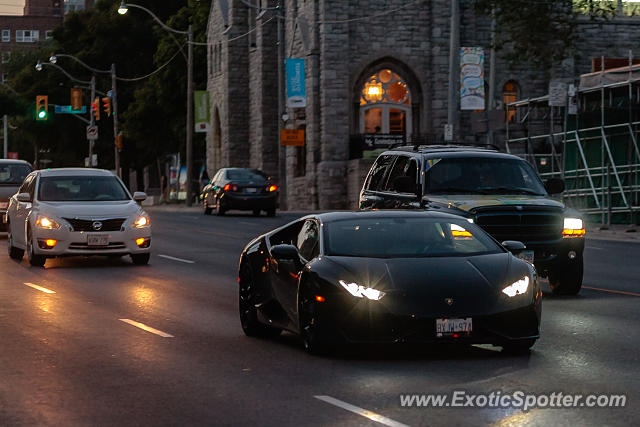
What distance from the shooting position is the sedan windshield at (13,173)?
32344mm

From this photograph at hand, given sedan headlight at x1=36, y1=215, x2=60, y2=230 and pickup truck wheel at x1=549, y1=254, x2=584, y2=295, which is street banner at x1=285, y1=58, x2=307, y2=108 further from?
pickup truck wheel at x1=549, y1=254, x2=584, y2=295

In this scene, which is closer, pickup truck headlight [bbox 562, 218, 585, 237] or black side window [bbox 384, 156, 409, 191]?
pickup truck headlight [bbox 562, 218, 585, 237]

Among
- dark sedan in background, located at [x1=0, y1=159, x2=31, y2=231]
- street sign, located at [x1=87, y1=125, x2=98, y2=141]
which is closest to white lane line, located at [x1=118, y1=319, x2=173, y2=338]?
dark sedan in background, located at [x1=0, y1=159, x2=31, y2=231]

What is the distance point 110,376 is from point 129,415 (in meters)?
1.81

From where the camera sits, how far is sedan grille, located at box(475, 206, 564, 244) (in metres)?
16.6

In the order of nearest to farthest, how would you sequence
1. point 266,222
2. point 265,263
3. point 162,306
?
point 265,263, point 162,306, point 266,222

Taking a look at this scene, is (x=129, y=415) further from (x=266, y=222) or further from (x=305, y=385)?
(x=266, y=222)

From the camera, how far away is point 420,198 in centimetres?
1770

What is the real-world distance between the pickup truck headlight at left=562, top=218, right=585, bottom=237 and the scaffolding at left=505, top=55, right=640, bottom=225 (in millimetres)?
18998

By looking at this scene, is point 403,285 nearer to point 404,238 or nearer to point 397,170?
point 404,238

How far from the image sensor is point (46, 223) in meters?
22.6

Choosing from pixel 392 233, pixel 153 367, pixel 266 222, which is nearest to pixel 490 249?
pixel 392 233

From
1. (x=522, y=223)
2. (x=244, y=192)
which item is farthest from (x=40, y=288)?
(x=244, y=192)

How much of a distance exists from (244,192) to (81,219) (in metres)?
24.1
